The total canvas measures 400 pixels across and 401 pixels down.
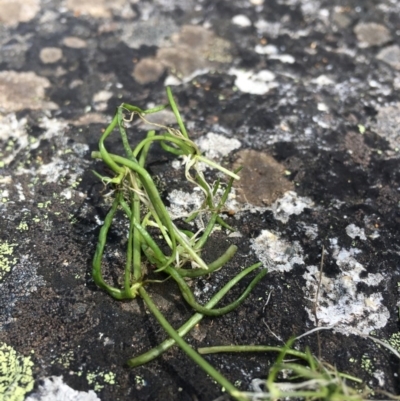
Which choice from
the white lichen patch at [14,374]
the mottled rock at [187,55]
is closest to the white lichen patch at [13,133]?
the mottled rock at [187,55]

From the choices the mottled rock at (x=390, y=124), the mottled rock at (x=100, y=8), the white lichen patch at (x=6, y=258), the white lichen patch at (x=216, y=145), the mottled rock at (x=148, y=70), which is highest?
the mottled rock at (x=100, y=8)

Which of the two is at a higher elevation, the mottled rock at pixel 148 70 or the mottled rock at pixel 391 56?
the mottled rock at pixel 148 70

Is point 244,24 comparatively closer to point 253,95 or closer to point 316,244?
point 253,95

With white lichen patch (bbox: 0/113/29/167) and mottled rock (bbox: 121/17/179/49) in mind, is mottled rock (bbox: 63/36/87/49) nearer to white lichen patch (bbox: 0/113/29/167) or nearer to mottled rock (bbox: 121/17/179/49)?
mottled rock (bbox: 121/17/179/49)

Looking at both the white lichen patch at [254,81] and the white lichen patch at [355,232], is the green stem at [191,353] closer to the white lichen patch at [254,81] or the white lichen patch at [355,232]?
the white lichen patch at [355,232]

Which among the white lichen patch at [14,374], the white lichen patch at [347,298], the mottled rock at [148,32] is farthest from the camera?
the mottled rock at [148,32]

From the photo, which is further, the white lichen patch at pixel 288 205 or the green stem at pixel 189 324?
the white lichen patch at pixel 288 205

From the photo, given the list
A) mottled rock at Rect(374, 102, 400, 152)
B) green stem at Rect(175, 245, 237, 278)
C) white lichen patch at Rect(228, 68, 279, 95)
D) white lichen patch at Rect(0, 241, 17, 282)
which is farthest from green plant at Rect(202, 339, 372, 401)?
white lichen patch at Rect(228, 68, 279, 95)

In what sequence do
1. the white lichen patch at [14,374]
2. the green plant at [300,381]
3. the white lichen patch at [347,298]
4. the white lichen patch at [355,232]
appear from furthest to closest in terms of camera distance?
the white lichen patch at [355,232]
the white lichen patch at [347,298]
the white lichen patch at [14,374]
the green plant at [300,381]
